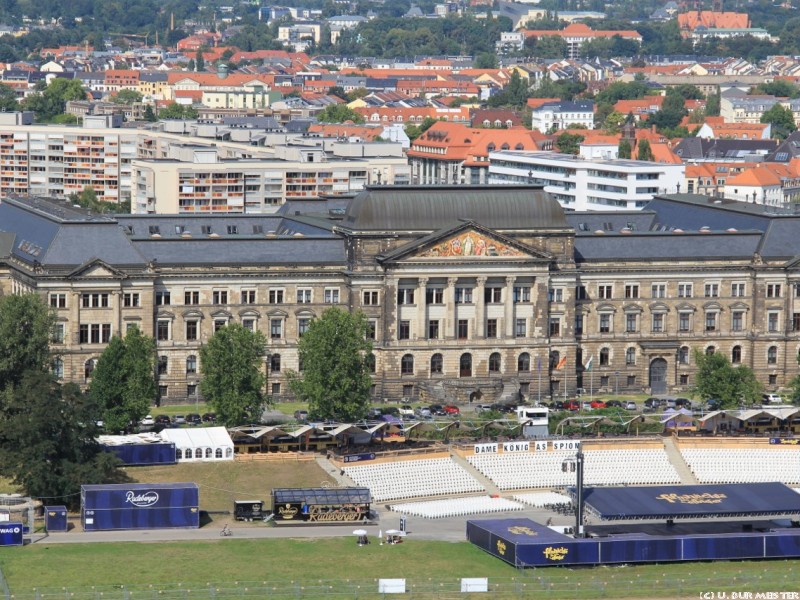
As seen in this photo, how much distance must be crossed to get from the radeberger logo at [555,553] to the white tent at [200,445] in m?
36.1

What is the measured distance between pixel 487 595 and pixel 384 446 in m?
43.4

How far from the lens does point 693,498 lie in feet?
577

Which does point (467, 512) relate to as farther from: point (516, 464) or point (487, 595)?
point (487, 595)

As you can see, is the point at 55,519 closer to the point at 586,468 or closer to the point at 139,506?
the point at 139,506

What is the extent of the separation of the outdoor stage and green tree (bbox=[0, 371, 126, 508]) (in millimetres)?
29539

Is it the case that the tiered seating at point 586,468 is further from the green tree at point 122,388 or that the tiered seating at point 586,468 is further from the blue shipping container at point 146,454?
the green tree at point 122,388

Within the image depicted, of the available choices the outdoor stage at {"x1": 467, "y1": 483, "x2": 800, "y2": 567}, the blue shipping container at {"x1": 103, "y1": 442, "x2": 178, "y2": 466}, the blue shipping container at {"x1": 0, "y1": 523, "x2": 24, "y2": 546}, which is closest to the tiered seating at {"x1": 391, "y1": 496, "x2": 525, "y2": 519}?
the outdoor stage at {"x1": 467, "y1": 483, "x2": 800, "y2": 567}

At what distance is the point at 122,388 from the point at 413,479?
26.7 meters

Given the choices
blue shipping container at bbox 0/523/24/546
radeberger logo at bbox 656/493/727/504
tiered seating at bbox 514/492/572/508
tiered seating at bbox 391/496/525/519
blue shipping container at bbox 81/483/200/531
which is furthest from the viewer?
tiered seating at bbox 514/492/572/508

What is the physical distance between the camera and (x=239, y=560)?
159875 millimetres

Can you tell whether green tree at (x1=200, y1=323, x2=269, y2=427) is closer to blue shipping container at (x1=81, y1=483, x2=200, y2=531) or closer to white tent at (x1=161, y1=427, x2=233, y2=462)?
white tent at (x1=161, y1=427, x2=233, y2=462)

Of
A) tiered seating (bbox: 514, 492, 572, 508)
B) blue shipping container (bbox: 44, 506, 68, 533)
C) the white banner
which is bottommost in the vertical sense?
tiered seating (bbox: 514, 492, 572, 508)

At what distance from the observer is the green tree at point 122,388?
636 feet

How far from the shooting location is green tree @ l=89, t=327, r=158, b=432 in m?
194
